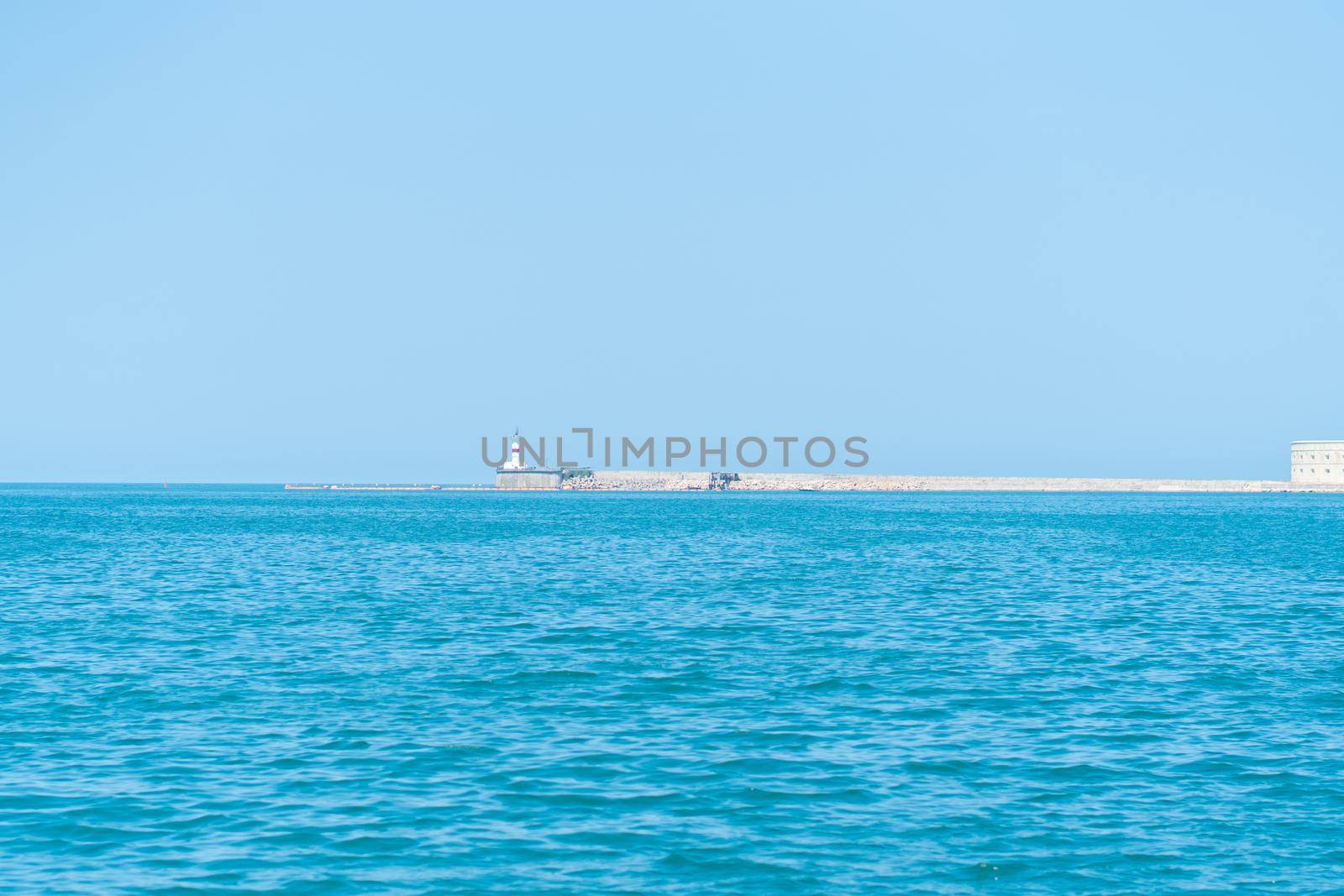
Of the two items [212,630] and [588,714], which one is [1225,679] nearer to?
[588,714]

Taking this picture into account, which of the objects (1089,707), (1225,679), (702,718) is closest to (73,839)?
(702,718)

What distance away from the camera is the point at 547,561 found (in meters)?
52.7

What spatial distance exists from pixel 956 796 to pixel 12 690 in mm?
16294

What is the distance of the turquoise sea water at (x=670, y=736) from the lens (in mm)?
12586

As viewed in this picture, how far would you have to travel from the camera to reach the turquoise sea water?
12.6m

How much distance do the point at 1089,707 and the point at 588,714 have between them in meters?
8.08

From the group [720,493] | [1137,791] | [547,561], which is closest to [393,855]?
[1137,791]

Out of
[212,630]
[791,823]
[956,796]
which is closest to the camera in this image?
[791,823]

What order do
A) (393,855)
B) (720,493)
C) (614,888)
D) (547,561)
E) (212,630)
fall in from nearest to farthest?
(614,888) < (393,855) < (212,630) < (547,561) < (720,493)

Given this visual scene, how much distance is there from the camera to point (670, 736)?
58.5 ft

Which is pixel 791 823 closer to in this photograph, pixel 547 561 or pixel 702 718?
pixel 702 718

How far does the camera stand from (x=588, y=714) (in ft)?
63.9

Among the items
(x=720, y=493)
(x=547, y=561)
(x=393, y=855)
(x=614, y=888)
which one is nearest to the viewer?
(x=614, y=888)

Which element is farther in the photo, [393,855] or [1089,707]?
[1089,707]
